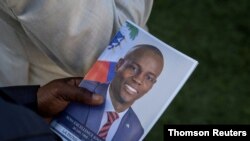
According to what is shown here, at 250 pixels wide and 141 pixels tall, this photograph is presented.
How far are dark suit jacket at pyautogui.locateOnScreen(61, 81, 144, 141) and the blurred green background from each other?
5.39 ft

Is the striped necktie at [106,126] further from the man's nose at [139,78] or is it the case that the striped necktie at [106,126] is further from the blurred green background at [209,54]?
the blurred green background at [209,54]

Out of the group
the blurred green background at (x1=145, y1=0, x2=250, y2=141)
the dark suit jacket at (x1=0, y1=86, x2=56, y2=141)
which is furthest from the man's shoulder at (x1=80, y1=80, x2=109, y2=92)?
the blurred green background at (x1=145, y1=0, x2=250, y2=141)

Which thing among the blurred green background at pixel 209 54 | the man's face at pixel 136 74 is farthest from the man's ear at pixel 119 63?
the blurred green background at pixel 209 54

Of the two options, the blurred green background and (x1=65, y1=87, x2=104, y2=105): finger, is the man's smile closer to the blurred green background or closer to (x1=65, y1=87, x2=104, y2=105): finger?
(x1=65, y1=87, x2=104, y2=105): finger

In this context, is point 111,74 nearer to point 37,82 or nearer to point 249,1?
point 37,82

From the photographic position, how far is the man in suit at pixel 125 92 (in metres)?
1.25

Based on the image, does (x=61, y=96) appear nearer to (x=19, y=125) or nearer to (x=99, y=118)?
(x=99, y=118)

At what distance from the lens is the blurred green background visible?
10.2 ft

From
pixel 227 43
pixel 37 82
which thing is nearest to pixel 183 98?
pixel 227 43

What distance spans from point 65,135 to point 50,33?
209mm

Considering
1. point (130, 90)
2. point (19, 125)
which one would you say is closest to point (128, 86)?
point (130, 90)

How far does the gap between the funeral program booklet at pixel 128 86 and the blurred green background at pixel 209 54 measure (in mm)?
1644

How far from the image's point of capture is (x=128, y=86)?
4.14 ft

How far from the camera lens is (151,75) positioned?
1.25 meters
